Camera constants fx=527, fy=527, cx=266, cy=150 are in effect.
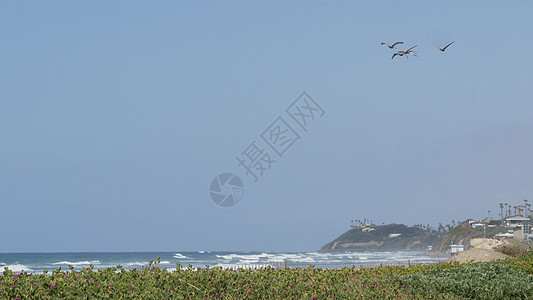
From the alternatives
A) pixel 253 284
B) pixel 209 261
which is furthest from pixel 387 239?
pixel 253 284

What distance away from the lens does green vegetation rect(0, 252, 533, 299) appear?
24.8 feet

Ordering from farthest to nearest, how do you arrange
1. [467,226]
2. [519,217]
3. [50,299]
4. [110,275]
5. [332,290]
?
[467,226] < [519,217] < [332,290] < [110,275] < [50,299]

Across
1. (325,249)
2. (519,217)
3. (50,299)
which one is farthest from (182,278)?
(325,249)

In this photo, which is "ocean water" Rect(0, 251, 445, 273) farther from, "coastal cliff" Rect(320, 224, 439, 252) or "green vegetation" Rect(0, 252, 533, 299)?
"coastal cliff" Rect(320, 224, 439, 252)

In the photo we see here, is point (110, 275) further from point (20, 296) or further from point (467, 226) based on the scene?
point (467, 226)

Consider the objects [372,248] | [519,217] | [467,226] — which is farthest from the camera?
[372,248]

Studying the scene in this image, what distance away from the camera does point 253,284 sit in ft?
29.2

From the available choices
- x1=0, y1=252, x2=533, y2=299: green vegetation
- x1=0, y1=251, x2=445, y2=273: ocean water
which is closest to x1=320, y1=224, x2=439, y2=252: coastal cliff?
x1=0, y1=251, x2=445, y2=273: ocean water

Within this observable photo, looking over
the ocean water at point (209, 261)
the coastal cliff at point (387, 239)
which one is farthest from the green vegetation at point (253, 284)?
the coastal cliff at point (387, 239)

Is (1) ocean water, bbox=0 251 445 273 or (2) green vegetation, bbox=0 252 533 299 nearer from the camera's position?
(2) green vegetation, bbox=0 252 533 299

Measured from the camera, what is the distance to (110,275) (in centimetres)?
864

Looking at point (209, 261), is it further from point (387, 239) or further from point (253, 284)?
point (387, 239)

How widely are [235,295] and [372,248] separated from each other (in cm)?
17844

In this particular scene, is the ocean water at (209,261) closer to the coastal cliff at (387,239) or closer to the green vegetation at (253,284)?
the green vegetation at (253,284)
